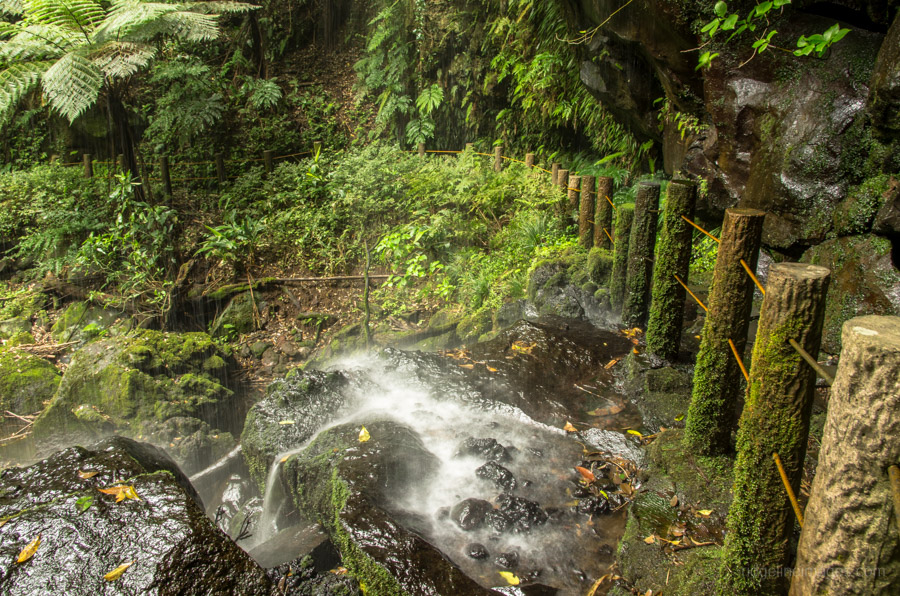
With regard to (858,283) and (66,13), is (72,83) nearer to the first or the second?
(66,13)

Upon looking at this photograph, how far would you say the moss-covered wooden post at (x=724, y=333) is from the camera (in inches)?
106

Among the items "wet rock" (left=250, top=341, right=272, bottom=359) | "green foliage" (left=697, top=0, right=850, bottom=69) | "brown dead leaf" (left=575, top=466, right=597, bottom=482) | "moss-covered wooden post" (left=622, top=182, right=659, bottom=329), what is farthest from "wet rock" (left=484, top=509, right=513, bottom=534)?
"wet rock" (left=250, top=341, right=272, bottom=359)

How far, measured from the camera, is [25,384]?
20.3 ft

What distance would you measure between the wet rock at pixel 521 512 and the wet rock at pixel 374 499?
568 mm

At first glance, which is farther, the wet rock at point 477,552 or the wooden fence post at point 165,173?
the wooden fence post at point 165,173

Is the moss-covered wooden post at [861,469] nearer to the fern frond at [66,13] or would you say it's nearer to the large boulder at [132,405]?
the large boulder at [132,405]

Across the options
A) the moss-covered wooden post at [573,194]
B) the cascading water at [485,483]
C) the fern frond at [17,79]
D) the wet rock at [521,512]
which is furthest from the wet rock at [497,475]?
the fern frond at [17,79]

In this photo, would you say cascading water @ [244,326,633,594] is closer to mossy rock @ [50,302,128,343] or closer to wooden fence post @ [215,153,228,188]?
mossy rock @ [50,302,128,343]

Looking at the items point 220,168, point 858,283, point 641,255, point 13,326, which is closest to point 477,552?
point 641,255

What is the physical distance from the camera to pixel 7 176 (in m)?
9.82

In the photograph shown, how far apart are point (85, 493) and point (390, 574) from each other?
5.56ft

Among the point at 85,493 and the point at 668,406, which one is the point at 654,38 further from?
the point at 85,493

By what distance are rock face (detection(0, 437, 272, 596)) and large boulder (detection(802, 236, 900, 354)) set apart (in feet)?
15.3

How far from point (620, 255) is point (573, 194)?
197cm
